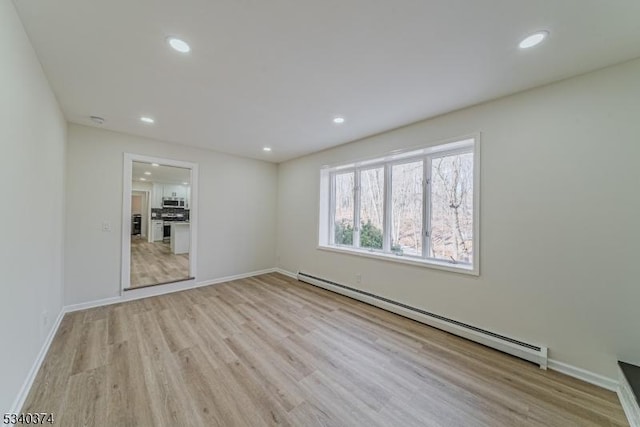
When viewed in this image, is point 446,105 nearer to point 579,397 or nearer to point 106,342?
point 579,397

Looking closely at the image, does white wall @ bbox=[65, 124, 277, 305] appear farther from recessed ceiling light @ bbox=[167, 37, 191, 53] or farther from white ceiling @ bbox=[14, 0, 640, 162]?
recessed ceiling light @ bbox=[167, 37, 191, 53]

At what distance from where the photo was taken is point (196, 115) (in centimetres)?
290

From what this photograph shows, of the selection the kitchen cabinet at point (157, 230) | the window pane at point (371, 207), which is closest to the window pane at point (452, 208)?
the window pane at point (371, 207)

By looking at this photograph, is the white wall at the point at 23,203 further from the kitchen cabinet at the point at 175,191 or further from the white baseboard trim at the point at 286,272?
the kitchen cabinet at the point at 175,191

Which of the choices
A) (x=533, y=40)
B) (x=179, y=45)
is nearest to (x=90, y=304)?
(x=179, y=45)

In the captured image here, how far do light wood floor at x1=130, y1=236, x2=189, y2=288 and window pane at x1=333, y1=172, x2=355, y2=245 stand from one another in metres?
2.89

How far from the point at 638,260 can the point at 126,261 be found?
5566 millimetres

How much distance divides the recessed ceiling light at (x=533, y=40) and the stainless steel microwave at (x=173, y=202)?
10.7m

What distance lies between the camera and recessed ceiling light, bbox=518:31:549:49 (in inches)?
60.6

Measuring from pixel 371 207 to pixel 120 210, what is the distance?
3.82 m

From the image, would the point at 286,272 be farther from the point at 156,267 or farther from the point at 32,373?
the point at 32,373

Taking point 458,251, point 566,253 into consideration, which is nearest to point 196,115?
point 458,251

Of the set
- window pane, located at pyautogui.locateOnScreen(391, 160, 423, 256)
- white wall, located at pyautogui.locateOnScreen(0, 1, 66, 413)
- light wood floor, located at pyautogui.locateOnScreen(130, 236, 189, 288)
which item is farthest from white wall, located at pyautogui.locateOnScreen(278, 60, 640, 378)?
light wood floor, located at pyautogui.locateOnScreen(130, 236, 189, 288)

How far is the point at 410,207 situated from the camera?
328cm
